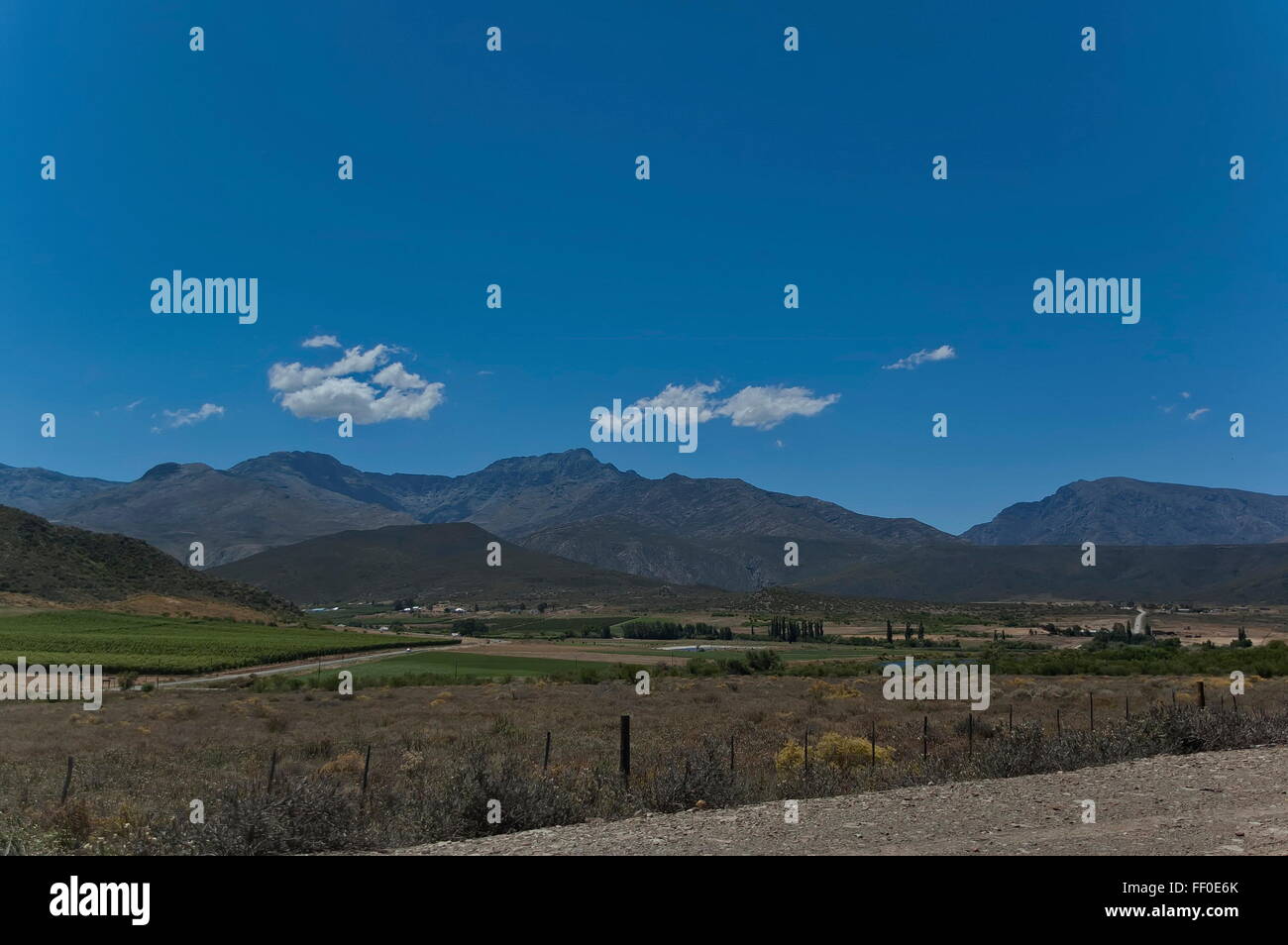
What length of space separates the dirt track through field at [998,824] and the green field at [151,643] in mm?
59210

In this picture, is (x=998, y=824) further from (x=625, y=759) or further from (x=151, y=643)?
(x=151, y=643)

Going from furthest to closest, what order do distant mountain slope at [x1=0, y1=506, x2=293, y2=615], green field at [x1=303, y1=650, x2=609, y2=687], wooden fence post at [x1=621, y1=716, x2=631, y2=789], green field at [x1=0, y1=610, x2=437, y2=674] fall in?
distant mountain slope at [x1=0, y1=506, x2=293, y2=615]
green field at [x1=303, y1=650, x2=609, y2=687]
green field at [x1=0, y1=610, x2=437, y2=674]
wooden fence post at [x1=621, y1=716, x2=631, y2=789]

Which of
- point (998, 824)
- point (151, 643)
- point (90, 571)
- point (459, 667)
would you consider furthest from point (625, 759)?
point (90, 571)

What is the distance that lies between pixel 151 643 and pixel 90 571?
5412 centimetres

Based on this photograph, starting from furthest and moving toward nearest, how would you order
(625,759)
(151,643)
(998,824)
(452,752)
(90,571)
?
1. (90,571)
2. (151,643)
3. (452,752)
4. (625,759)
5. (998,824)

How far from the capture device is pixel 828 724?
103 feet

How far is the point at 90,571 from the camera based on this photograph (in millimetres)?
117688

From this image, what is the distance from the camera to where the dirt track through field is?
10.0 metres

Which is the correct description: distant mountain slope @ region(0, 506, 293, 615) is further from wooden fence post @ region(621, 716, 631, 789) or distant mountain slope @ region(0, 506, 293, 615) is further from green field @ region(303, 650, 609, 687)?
wooden fence post @ region(621, 716, 631, 789)

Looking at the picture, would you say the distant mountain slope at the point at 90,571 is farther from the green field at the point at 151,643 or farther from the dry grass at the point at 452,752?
the dry grass at the point at 452,752

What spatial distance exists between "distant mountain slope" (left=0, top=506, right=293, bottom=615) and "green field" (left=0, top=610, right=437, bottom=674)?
16.6m

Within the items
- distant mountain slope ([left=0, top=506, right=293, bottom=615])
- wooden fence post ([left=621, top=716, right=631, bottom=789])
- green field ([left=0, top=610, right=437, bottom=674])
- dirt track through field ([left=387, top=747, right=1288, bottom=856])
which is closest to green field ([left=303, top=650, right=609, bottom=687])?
green field ([left=0, top=610, right=437, bottom=674])
